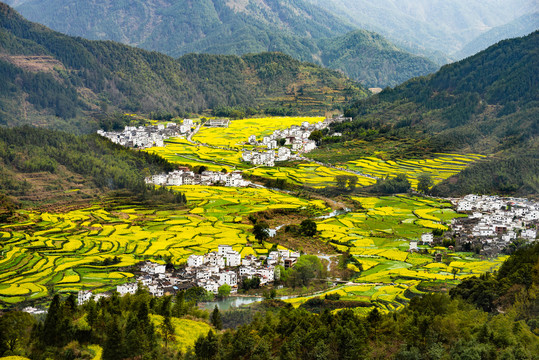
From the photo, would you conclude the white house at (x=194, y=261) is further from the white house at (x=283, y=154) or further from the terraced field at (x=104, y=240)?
the white house at (x=283, y=154)

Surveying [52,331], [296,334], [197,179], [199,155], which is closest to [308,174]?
[197,179]

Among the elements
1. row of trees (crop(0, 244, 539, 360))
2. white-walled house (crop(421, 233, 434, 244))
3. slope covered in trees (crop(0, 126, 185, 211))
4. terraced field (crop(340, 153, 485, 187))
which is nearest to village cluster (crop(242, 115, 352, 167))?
terraced field (crop(340, 153, 485, 187))

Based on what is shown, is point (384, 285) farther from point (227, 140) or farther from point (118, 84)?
point (118, 84)

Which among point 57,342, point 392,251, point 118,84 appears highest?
point 118,84

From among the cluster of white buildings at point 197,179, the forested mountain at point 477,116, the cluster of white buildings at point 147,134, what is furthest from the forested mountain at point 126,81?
the cluster of white buildings at point 197,179

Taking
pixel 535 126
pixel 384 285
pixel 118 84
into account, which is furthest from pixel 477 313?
pixel 118 84

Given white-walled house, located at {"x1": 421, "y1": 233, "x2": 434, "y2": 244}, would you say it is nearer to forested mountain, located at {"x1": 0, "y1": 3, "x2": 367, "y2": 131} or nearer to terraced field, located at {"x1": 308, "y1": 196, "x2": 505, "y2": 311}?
terraced field, located at {"x1": 308, "y1": 196, "x2": 505, "y2": 311}
